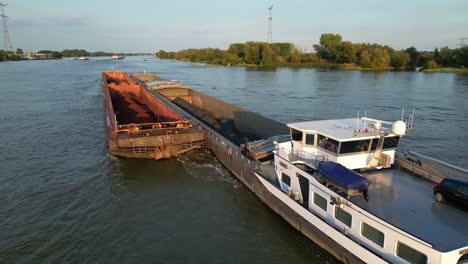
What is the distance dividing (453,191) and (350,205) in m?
2.77

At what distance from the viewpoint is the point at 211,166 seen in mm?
18594

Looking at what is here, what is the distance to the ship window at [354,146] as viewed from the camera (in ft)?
36.0

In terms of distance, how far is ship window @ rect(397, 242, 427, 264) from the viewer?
7.60 metres

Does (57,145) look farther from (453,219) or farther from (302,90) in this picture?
(302,90)

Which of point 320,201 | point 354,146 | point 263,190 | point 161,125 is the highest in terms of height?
point 354,146

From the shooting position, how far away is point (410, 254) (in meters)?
7.84

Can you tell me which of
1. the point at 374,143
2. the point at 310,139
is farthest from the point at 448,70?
the point at 310,139

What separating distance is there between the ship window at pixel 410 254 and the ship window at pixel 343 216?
61.4 inches

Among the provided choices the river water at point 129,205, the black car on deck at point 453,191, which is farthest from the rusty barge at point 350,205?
the river water at point 129,205

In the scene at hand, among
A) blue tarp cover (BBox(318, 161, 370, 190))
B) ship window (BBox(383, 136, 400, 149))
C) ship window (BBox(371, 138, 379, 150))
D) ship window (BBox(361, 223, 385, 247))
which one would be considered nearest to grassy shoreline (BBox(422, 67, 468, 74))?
ship window (BBox(383, 136, 400, 149))

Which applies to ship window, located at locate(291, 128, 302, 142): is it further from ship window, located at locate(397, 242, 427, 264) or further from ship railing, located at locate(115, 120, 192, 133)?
ship railing, located at locate(115, 120, 192, 133)

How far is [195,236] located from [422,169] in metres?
8.40

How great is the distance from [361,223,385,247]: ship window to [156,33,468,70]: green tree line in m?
101

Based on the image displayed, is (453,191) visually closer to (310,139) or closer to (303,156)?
(310,139)
